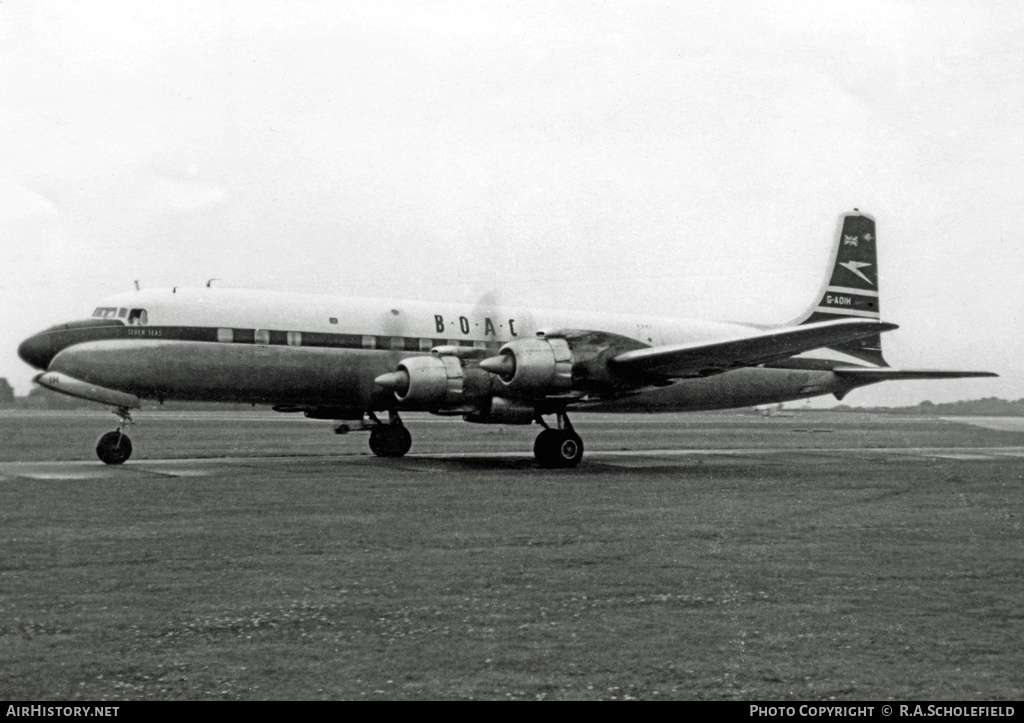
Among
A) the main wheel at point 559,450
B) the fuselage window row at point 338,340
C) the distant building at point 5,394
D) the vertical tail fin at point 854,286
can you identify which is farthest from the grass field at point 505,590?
the distant building at point 5,394

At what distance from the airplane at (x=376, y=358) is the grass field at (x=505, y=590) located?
4.78m

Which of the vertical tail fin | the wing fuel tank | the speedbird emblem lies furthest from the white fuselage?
the speedbird emblem

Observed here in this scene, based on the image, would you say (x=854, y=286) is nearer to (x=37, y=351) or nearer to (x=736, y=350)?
(x=736, y=350)

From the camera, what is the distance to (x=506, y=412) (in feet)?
73.6

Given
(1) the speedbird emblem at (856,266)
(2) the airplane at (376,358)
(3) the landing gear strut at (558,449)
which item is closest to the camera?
(2) the airplane at (376,358)

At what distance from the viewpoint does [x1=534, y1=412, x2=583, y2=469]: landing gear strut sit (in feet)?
72.8

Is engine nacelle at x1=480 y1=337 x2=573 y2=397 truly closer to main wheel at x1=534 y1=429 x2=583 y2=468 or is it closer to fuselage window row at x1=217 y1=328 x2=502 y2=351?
main wheel at x1=534 y1=429 x2=583 y2=468

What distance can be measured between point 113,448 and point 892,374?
67.6 ft

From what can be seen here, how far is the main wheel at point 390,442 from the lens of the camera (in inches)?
989

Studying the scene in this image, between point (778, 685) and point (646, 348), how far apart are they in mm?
17664

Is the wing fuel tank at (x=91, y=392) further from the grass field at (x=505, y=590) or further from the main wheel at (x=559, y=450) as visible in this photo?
the main wheel at (x=559, y=450)

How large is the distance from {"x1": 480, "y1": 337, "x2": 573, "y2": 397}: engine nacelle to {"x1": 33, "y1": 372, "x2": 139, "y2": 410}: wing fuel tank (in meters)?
7.55

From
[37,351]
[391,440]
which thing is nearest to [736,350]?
[391,440]

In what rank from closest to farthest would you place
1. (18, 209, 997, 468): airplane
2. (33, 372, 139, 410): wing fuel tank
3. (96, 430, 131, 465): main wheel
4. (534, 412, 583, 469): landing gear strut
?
1. (96, 430, 131, 465): main wheel
2. (18, 209, 997, 468): airplane
3. (33, 372, 139, 410): wing fuel tank
4. (534, 412, 583, 469): landing gear strut
